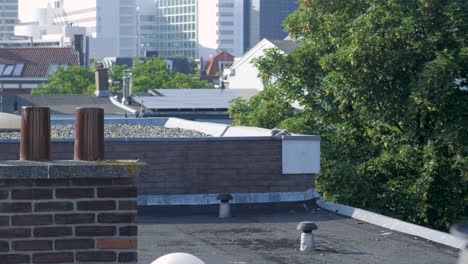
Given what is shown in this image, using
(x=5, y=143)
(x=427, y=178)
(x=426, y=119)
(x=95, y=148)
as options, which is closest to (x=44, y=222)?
(x=95, y=148)

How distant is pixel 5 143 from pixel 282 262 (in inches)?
302

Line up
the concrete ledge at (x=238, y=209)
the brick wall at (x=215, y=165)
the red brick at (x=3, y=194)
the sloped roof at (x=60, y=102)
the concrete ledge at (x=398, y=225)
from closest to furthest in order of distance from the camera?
the red brick at (x=3, y=194)
the concrete ledge at (x=398, y=225)
the concrete ledge at (x=238, y=209)
the brick wall at (x=215, y=165)
the sloped roof at (x=60, y=102)

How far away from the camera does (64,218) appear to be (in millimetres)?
7195

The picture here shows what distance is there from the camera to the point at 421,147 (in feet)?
97.1

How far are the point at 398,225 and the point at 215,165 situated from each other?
4.76m

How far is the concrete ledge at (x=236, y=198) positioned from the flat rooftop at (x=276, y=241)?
0.70 m

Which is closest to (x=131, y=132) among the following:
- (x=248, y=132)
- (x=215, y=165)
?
(x=248, y=132)

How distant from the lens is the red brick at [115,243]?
23.8ft

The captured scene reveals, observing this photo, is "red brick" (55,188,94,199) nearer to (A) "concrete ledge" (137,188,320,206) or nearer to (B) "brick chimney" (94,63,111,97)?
(A) "concrete ledge" (137,188,320,206)

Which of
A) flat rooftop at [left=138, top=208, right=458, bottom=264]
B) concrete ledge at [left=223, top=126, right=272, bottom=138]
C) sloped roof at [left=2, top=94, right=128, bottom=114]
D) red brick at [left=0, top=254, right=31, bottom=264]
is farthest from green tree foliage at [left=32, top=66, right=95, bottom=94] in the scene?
red brick at [left=0, top=254, right=31, bottom=264]

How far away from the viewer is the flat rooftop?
13492 millimetres

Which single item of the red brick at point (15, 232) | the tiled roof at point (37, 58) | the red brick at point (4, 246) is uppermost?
the tiled roof at point (37, 58)

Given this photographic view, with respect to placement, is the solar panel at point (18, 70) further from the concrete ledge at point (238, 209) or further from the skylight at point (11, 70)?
the concrete ledge at point (238, 209)

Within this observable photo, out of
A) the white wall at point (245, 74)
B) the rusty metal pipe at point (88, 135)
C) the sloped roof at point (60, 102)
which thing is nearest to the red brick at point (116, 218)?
the rusty metal pipe at point (88, 135)
